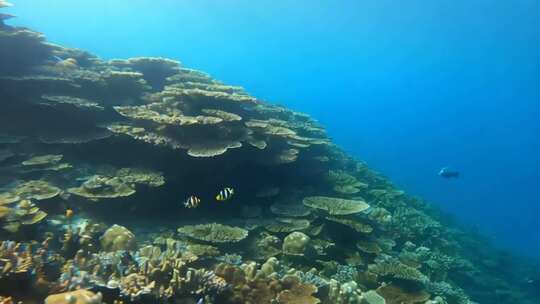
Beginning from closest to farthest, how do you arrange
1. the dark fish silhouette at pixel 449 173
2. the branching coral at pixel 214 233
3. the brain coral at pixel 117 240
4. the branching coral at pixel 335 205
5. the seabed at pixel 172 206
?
the seabed at pixel 172 206 < the brain coral at pixel 117 240 < the branching coral at pixel 214 233 < the branching coral at pixel 335 205 < the dark fish silhouette at pixel 449 173

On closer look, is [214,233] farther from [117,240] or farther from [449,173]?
[449,173]

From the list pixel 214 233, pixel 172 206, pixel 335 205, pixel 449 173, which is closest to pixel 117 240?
pixel 214 233

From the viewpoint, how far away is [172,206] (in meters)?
8.35

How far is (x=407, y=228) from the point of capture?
11.4 metres

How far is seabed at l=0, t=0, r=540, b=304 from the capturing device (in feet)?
15.5

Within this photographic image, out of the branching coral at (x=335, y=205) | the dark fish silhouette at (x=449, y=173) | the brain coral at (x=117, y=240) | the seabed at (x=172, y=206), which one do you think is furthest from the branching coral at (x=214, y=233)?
the dark fish silhouette at (x=449, y=173)

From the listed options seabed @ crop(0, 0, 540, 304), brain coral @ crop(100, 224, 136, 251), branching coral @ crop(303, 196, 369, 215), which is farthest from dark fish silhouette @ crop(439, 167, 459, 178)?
brain coral @ crop(100, 224, 136, 251)

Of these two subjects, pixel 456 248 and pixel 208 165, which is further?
pixel 456 248

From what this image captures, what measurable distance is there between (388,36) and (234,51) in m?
96.2

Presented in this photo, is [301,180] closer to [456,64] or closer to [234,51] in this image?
[456,64]

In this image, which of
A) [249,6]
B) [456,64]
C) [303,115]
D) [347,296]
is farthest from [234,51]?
[347,296]

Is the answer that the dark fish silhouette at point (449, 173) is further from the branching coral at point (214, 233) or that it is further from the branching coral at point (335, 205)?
the branching coral at point (214, 233)

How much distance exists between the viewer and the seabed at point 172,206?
4.74 metres

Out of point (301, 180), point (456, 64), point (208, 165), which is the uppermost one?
point (456, 64)
